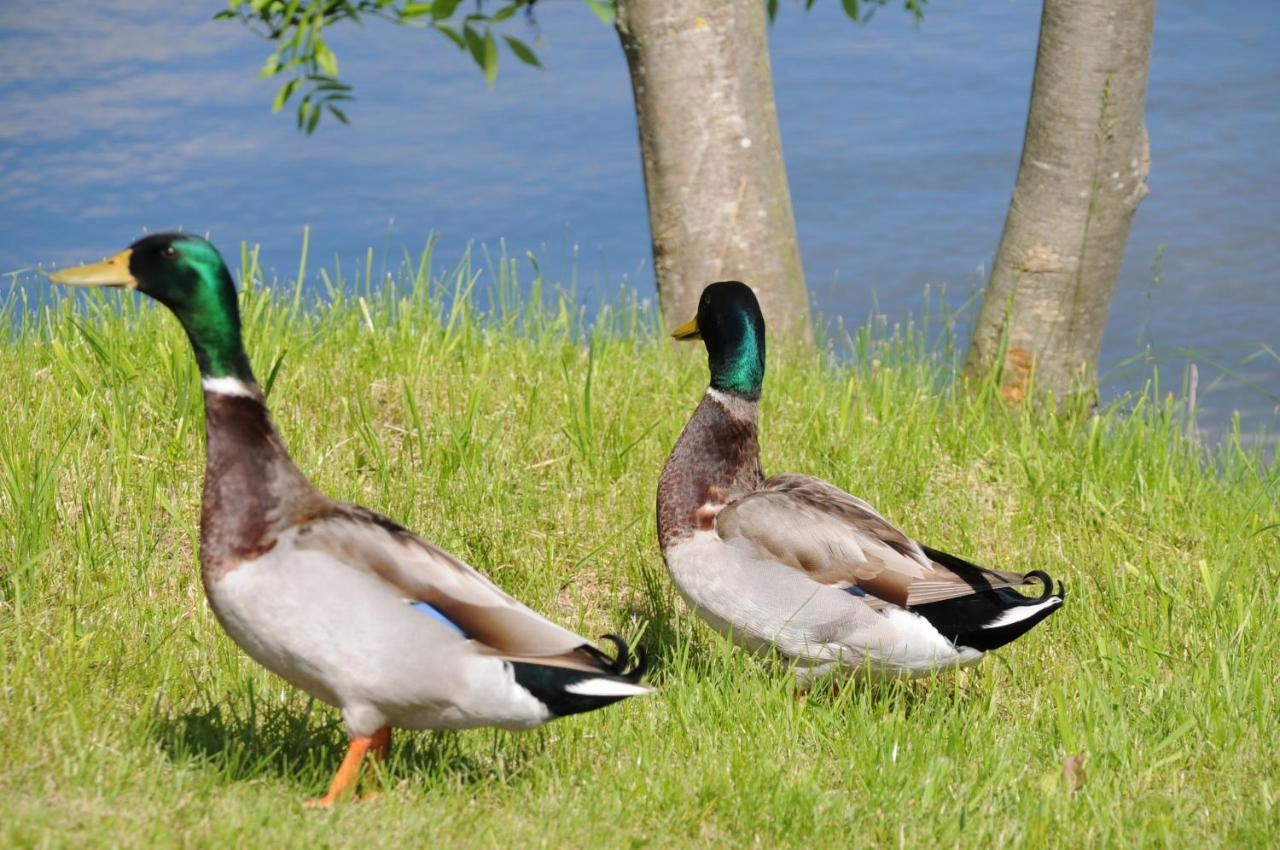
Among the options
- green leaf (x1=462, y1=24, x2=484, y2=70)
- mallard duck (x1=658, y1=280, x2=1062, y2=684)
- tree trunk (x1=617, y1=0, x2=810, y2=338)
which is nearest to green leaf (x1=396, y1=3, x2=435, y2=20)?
green leaf (x1=462, y1=24, x2=484, y2=70)

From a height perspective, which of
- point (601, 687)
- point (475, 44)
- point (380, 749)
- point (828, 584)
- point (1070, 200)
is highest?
point (475, 44)

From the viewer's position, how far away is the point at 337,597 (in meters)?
3.38

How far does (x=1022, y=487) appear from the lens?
6.12m

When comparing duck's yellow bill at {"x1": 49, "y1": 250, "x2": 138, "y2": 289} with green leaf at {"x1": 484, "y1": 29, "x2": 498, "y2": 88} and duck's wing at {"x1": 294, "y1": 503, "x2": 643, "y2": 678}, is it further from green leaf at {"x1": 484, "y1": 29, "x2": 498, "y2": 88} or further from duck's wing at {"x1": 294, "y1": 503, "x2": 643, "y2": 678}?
green leaf at {"x1": 484, "y1": 29, "x2": 498, "y2": 88}

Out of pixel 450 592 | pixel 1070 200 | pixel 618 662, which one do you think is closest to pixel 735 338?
pixel 618 662

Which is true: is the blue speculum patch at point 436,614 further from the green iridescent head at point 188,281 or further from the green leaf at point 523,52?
the green leaf at point 523,52

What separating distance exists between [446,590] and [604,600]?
6.23ft

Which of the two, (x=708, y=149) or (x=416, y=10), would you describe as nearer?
(x=416, y=10)

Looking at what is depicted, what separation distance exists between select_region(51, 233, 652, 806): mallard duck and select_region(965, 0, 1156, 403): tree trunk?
3.85 m

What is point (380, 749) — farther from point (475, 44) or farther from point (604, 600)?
point (475, 44)

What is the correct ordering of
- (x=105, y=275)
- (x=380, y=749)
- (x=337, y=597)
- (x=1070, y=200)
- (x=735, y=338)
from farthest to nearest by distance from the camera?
(x=1070, y=200), (x=735, y=338), (x=380, y=749), (x=105, y=275), (x=337, y=597)

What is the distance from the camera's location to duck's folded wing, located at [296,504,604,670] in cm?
347

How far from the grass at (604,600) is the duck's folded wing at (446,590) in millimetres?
428

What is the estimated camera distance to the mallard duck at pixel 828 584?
4.38 metres
